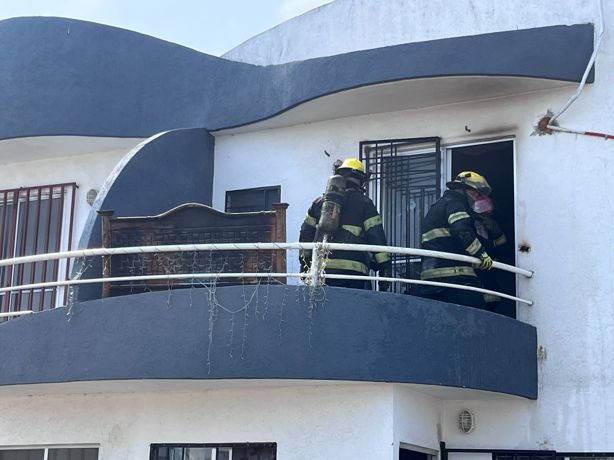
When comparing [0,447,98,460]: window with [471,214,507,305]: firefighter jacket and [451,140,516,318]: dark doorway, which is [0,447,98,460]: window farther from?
[451,140,516,318]: dark doorway

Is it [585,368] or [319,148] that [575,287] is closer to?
[585,368]

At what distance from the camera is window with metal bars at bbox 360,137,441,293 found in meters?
11.4

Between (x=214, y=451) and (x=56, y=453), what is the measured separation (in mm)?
1882

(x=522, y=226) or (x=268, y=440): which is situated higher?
(x=522, y=226)

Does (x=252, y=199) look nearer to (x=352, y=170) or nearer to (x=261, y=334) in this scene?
(x=352, y=170)

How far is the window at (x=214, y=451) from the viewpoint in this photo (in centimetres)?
970

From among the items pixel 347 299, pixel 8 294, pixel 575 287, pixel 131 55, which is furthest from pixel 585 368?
pixel 8 294

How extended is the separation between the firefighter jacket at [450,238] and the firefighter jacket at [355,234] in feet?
1.76

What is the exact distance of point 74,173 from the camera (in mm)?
13336

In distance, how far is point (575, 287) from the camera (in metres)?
10.3

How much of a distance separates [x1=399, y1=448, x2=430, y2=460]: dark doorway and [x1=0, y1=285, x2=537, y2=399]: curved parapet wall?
116 centimetres

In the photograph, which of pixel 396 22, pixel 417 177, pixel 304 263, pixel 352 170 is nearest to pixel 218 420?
pixel 304 263

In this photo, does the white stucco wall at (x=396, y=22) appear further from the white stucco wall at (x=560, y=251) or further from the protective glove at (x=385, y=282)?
the protective glove at (x=385, y=282)

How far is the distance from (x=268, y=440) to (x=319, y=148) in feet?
12.0
